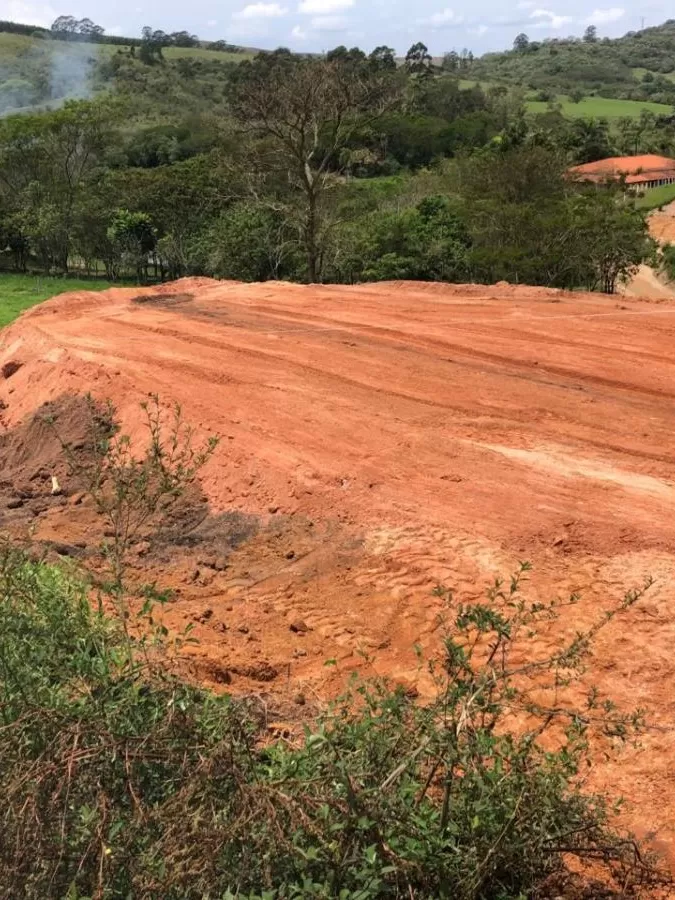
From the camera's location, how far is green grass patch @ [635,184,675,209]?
57684mm

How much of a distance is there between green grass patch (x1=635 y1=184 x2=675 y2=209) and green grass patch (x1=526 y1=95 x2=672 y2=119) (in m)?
36.0

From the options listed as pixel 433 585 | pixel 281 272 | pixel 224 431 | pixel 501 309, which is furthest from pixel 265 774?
pixel 281 272

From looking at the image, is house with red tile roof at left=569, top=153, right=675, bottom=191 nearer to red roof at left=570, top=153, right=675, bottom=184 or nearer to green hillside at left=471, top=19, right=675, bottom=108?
red roof at left=570, top=153, right=675, bottom=184

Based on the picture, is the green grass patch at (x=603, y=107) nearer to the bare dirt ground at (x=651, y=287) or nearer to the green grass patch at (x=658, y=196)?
the green grass patch at (x=658, y=196)

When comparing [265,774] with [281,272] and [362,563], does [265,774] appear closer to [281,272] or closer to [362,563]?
[362,563]

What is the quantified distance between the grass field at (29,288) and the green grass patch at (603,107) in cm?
7395

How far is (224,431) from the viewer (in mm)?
9531

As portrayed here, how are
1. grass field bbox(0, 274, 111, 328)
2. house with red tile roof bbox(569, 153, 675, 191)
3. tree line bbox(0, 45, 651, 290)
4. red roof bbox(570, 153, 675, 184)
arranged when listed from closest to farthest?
1. tree line bbox(0, 45, 651, 290)
2. grass field bbox(0, 274, 111, 328)
3. house with red tile roof bbox(569, 153, 675, 191)
4. red roof bbox(570, 153, 675, 184)

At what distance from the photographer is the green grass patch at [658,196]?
57.7 meters

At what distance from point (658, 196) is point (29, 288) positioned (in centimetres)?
4648

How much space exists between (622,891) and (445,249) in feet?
75.1

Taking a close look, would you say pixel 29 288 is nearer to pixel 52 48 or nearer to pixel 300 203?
pixel 300 203

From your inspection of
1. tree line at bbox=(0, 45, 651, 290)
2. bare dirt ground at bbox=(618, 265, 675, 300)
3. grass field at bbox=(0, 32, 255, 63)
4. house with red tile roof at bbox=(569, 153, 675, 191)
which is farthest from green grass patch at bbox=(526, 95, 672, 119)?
bare dirt ground at bbox=(618, 265, 675, 300)

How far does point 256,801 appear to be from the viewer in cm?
294
